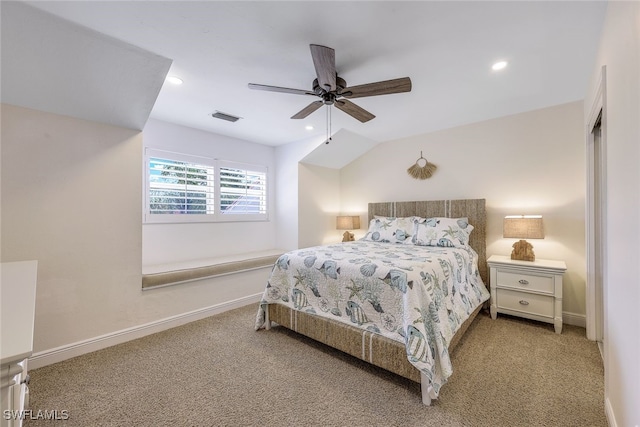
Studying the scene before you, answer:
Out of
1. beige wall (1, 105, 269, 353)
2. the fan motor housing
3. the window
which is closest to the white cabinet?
beige wall (1, 105, 269, 353)

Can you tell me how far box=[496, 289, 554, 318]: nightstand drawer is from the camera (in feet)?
8.23

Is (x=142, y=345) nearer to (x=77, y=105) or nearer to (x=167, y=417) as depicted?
(x=167, y=417)

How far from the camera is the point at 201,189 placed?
140 inches

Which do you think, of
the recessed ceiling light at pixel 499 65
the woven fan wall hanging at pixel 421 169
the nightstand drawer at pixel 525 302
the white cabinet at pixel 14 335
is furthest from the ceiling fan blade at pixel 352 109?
the nightstand drawer at pixel 525 302

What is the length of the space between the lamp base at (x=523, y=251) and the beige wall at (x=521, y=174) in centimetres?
21

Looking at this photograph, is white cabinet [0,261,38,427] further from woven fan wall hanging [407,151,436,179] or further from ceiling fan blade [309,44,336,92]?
woven fan wall hanging [407,151,436,179]

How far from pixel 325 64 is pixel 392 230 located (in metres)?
2.35

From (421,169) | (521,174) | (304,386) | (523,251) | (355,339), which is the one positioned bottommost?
(304,386)

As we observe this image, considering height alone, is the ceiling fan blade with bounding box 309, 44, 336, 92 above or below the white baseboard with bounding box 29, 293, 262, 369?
above

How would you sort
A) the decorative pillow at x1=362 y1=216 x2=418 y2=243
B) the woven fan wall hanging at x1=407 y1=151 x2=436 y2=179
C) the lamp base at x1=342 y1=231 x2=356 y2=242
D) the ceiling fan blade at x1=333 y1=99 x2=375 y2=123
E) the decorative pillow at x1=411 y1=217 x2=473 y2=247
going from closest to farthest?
the ceiling fan blade at x1=333 y1=99 x2=375 y2=123
the decorative pillow at x1=411 y1=217 x2=473 y2=247
the decorative pillow at x1=362 y1=216 x2=418 y2=243
the woven fan wall hanging at x1=407 y1=151 x2=436 y2=179
the lamp base at x1=342 y1=231 x2=356 y2=242

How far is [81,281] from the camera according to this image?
2.19m

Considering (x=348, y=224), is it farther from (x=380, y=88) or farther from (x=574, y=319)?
(x=574, y=319)

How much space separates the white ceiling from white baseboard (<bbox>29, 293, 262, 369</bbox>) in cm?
194

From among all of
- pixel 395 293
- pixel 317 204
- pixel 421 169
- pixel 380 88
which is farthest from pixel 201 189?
pixel 421 169
